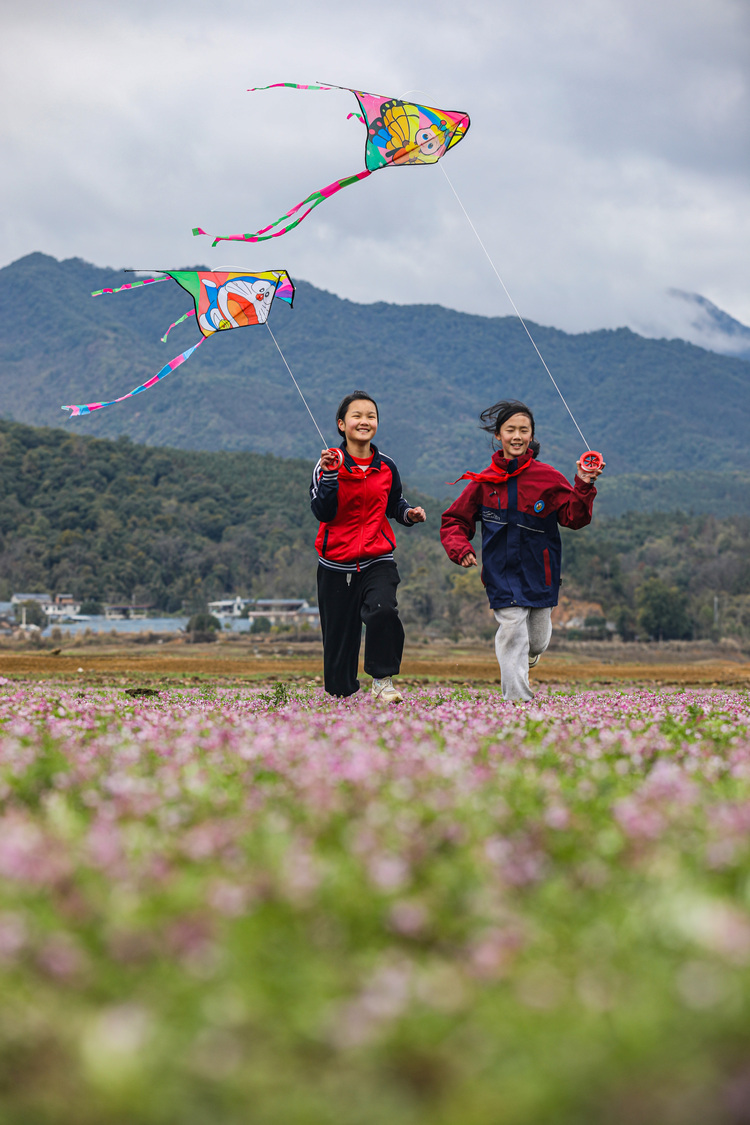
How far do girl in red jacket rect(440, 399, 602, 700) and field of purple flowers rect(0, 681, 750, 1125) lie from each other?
535 centimetres

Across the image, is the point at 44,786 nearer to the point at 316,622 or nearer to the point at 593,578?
the point at 316,622

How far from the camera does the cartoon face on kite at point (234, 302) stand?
40.6ft

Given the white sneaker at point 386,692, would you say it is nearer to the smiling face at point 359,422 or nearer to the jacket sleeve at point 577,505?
the jacket sleeve at point 577,505

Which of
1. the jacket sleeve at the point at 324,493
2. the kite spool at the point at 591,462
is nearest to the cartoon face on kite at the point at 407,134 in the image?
the jacket sleeve at the point at 324,493

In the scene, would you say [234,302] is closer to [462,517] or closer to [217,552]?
[462,517]

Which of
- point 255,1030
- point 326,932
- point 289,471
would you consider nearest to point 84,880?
point 326,932

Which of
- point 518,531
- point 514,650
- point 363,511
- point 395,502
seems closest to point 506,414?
point 518,531

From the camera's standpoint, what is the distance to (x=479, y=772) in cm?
452

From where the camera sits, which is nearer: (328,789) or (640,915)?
(640,915)

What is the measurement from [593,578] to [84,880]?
82.7 meters

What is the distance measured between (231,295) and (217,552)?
7797 centimetres

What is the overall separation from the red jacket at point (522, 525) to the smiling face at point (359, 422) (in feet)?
3.57

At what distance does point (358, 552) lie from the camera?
10.4 meters

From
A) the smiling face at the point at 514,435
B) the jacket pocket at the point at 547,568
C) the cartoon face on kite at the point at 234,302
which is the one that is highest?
the cartoon face on kite at the point at 234,302
